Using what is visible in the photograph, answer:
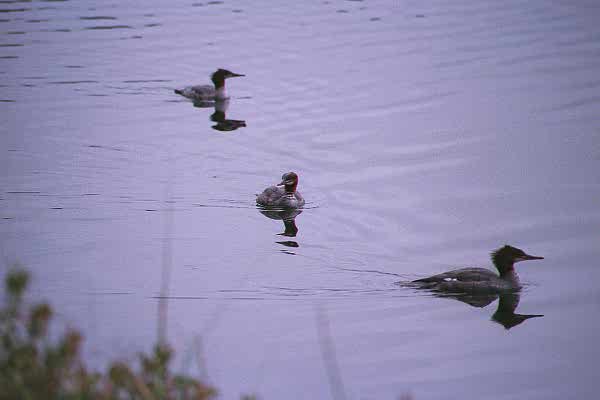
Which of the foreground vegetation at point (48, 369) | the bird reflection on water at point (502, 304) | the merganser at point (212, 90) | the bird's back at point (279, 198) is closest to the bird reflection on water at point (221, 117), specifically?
the merganser at point (212, 90)

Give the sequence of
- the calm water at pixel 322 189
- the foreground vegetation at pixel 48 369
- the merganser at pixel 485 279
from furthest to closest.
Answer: the merganser at pixel 485 279
the calm water at pixel 322 189
the foreground vegetation at pixel 48 369

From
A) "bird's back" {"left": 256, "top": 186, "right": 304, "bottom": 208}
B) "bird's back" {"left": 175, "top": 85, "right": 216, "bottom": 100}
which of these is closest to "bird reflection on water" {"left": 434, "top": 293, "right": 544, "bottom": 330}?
"bird's back" {"left": 256, "top": 186, "right": 304, "bottom": 208}

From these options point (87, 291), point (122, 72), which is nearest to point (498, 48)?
point (122, 72)

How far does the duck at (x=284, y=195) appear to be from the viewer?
16.2 meters

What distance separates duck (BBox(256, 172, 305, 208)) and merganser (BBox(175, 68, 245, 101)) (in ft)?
23.9

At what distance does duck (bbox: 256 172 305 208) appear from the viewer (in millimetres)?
16219

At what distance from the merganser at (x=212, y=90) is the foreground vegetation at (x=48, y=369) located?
58.0ft

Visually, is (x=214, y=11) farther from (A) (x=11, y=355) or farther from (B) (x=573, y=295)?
(A) (x=11, y=355)

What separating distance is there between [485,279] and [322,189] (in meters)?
4.99

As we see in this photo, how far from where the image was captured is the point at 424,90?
906 inches

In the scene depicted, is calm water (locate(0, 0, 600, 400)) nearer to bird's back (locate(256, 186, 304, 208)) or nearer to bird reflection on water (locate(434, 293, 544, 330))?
bird reflection on water (locate(434, 293, 544, 330))

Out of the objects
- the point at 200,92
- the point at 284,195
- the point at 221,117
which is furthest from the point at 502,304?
the point at 200,92

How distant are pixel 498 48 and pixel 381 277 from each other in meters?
14.7

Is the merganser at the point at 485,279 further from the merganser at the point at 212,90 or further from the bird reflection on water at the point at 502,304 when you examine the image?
the merganser at the point at 212,90
